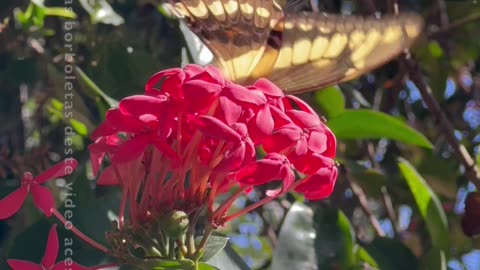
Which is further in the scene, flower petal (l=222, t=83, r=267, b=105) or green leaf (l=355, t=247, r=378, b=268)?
green leaf (l=355, t=247, r=378, b=268)

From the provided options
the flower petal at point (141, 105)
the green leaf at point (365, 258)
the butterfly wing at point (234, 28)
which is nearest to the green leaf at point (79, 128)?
the butterfly wing at point (234, 28)

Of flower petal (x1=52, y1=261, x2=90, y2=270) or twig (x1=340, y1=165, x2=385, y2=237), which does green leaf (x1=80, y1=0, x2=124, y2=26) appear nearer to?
twig (x1=340, y1=165, x2=385, y2=237)

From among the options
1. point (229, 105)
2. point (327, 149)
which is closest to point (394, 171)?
point (327, 149)

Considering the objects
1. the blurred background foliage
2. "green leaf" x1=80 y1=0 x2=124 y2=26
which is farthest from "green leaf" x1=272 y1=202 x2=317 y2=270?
"green leaf" x1=80 y1=0 x2=124 y2=26

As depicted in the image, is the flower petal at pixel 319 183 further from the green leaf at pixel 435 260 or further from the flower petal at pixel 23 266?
the green leaf at pixel 435 260

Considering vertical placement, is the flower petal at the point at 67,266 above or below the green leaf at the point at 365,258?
above

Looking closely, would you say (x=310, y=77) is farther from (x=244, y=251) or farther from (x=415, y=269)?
(x=244, y=251)
